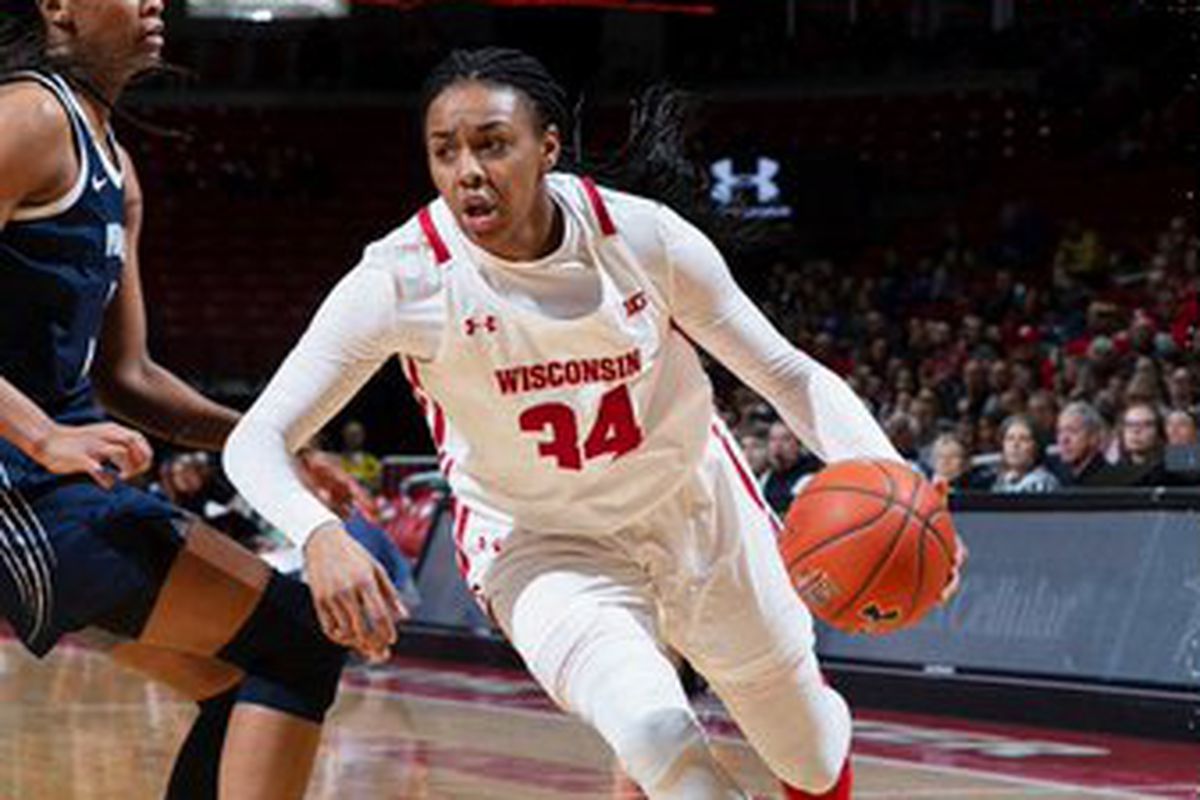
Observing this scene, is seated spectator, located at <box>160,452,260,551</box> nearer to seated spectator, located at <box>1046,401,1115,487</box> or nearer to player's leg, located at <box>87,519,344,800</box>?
seated spectator, located at <box>1046,401,1115,487</box>

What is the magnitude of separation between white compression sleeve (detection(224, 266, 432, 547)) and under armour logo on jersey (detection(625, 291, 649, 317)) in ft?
1.24

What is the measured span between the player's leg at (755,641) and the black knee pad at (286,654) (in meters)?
0.71

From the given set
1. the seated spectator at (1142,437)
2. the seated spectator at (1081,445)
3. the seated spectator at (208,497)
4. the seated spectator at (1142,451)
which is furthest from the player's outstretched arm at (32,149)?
the seated spectator at (208,497)

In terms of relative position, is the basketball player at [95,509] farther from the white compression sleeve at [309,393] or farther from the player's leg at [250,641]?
the white compression sleeve at [309,393]

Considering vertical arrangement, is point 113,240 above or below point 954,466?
above

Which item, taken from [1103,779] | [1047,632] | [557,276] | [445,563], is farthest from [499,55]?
[445,563]

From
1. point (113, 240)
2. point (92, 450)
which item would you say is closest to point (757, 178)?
point (113, 240)

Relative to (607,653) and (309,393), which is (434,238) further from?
(607,653)

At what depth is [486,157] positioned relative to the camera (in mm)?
4164

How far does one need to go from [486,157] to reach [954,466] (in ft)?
Result: 22.1

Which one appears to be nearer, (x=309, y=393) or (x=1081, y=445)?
(x=309, y=393)

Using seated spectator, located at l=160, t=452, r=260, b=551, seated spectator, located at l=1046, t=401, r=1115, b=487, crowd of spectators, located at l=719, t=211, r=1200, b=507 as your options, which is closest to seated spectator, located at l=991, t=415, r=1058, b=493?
crowd of spectators, located at l=719, t=211, r=1200, b=507

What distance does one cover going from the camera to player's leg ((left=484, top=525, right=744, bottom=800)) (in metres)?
3.90

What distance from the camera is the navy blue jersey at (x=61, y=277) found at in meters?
4.00
